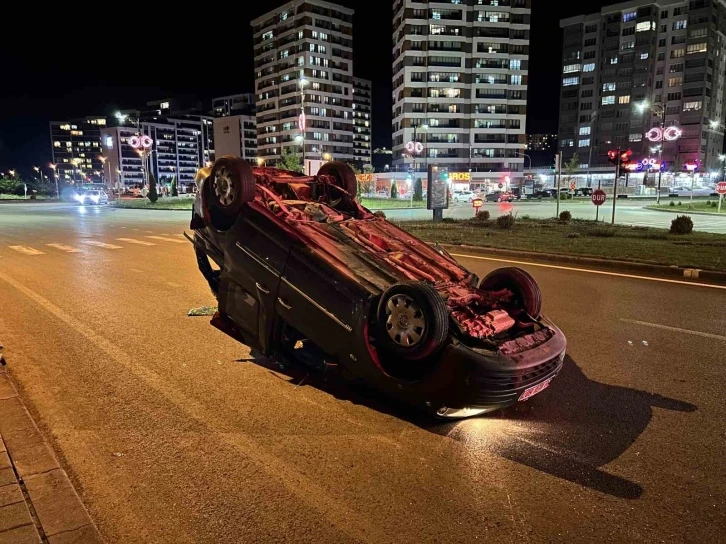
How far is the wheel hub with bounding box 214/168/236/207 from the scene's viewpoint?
5.27 meters

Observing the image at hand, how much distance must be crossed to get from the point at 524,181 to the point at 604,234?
272ft

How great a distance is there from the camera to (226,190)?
5348 mm

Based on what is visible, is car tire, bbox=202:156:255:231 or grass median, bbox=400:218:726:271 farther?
grass median, bbox=400:218:726:271

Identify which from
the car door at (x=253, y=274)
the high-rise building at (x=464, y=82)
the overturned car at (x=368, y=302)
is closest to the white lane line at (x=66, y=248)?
the overturned car at (x=368, y=302)

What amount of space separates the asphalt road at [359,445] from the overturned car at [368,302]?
1.29 ft

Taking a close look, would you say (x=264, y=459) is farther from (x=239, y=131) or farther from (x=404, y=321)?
(x=239, y=131)

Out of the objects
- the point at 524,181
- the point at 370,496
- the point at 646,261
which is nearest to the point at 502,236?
the point at 646,261

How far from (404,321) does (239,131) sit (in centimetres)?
14061

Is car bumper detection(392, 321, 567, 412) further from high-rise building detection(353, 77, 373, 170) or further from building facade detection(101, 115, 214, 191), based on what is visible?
high-rise building detection(353, 77, 373, 170)

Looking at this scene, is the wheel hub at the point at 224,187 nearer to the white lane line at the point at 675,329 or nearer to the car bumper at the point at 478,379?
the car bumper at the point at 478,379

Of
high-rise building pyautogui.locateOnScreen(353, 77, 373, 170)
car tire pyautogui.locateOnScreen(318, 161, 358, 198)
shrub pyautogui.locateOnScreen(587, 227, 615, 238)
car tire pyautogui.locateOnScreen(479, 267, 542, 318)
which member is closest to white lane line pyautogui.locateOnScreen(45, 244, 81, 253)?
car tire pyautogui.locateOnScreen(318, 161, 358, 198)

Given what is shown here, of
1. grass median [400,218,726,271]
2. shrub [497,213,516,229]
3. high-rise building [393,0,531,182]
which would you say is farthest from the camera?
high-rise building [393,0,531,182]

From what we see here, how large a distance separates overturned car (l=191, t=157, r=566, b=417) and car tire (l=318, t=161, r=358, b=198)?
→ 1.68ft

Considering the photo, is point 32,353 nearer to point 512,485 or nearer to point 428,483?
point 428,483
